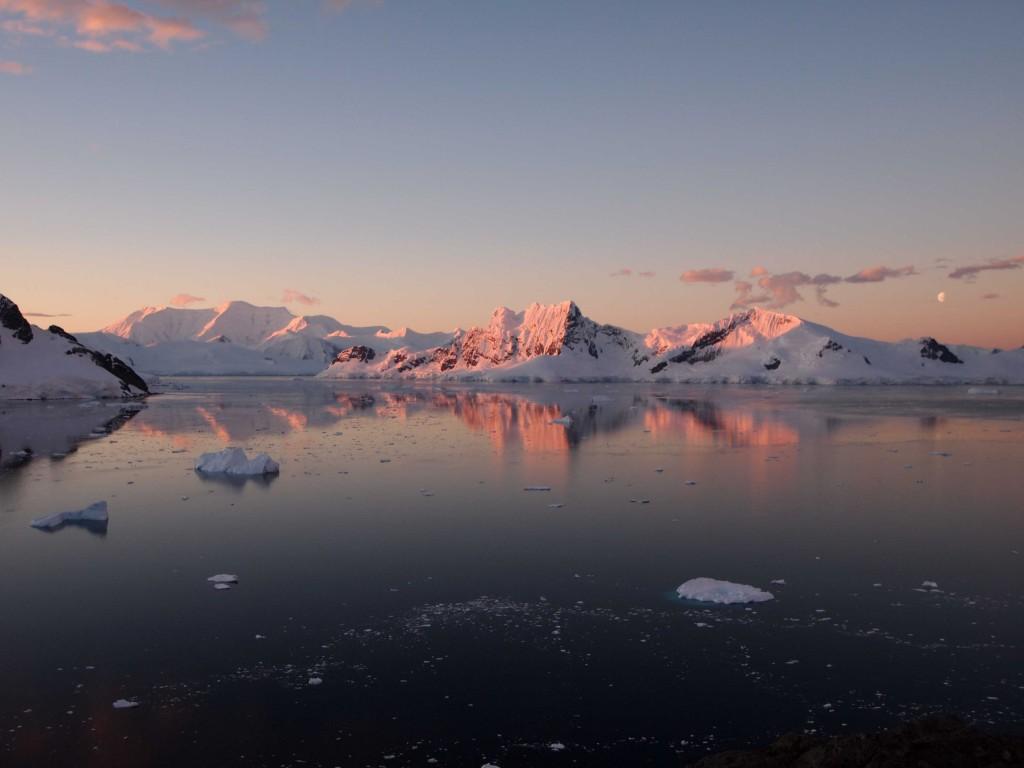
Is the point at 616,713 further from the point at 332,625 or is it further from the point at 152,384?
the point at 152,384

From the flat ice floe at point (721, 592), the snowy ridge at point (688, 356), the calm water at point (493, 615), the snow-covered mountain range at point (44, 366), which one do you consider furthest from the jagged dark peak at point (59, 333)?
the snowy ridge at point (688, 356)

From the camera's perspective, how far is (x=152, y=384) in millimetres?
85188

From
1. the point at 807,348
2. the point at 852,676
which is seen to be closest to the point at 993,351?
the point at 807,348

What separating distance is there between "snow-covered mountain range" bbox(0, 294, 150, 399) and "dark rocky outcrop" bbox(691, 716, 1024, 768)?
59.9 meters

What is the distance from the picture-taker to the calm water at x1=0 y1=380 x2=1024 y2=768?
19.0ft

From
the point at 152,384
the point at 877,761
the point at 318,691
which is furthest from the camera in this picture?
the point at 152,384

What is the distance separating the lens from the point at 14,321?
56156mm

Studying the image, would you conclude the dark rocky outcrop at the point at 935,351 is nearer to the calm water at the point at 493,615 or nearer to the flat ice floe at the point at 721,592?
the calm water at the point at 493,615

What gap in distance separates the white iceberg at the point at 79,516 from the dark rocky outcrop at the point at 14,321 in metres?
51.7

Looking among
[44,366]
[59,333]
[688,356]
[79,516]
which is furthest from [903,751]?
[688,356]

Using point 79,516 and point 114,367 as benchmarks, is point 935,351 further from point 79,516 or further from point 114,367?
point 79,516

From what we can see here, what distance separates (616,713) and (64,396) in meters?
59.6

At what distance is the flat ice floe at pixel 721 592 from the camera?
343 inches

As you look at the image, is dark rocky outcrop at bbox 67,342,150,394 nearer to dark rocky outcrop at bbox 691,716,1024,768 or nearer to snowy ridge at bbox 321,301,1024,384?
dark rocky outcrop at bbox 691,716,1024,768
